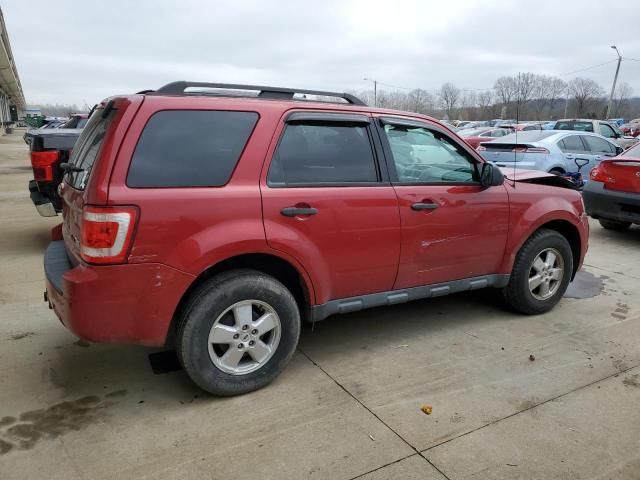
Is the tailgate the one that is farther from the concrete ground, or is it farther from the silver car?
the concrete ground

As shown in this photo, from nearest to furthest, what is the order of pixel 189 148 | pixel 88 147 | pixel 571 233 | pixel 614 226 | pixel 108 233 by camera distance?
pixel 108 233 → pixel 189 148 → pixel 88 147 → pixel 571 233 → pixel 614 226

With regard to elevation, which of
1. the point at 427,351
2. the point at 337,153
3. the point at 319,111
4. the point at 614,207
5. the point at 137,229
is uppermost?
the point at 319,111

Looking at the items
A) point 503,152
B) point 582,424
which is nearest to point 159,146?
point 582,424

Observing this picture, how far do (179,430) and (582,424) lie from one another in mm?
2315

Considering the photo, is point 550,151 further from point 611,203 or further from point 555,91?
point 555,91

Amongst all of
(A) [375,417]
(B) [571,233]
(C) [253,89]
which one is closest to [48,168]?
(C) [253,89]

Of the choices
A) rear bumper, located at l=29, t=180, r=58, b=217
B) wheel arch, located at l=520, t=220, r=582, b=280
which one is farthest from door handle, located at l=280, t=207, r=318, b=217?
rear bumper, located at l=29, t=180, r=58, b=217

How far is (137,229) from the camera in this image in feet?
8.95

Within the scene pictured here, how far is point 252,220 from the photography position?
3.04 m

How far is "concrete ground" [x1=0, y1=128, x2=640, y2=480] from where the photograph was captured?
102 inches

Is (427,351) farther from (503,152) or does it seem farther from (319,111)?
(503,152)

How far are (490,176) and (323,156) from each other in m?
1.45

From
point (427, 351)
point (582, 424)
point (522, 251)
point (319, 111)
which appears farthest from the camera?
point (522, 251)

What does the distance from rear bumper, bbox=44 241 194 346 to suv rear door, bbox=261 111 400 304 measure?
677mm
